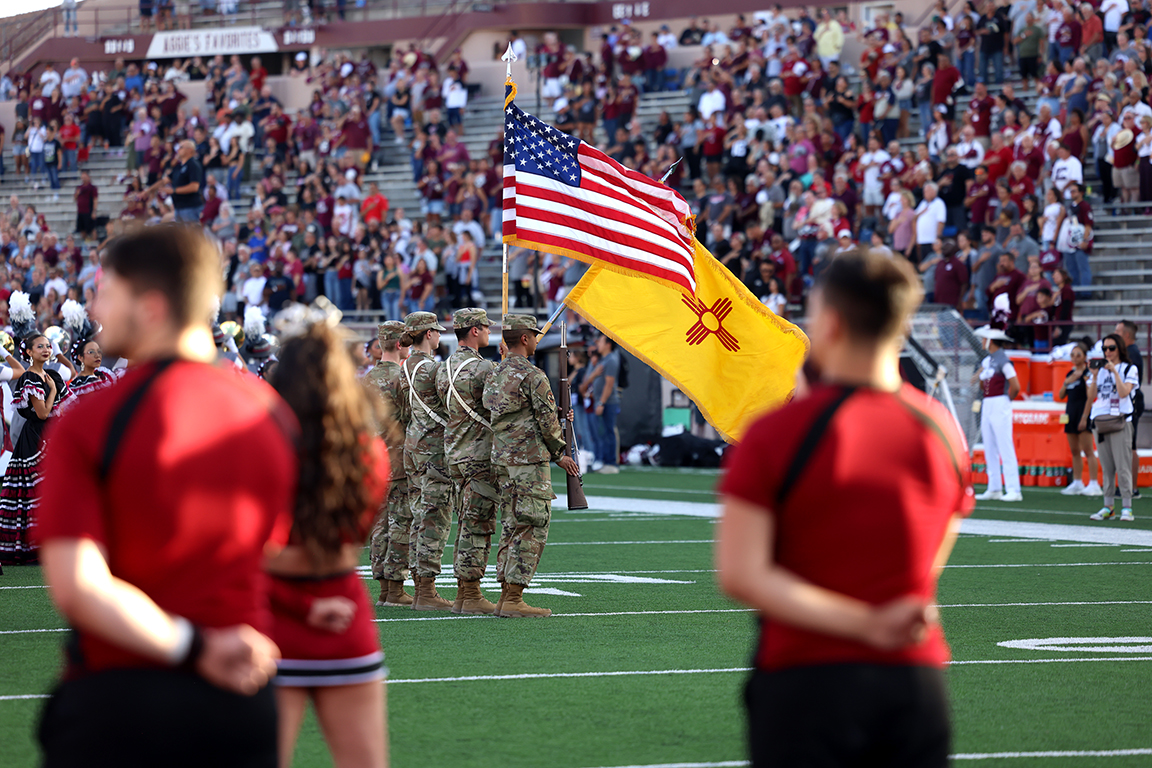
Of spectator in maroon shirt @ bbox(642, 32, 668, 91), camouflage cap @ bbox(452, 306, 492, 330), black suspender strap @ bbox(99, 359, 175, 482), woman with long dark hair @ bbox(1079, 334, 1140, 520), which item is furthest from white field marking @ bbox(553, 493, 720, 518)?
spectator in maroon shirt @ bbox(642, 32, 668, 91)

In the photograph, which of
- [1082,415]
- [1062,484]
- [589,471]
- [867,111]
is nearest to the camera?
[1082,415]

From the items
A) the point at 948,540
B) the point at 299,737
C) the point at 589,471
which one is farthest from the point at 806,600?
the point at 589,471

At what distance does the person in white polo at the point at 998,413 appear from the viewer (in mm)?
18328

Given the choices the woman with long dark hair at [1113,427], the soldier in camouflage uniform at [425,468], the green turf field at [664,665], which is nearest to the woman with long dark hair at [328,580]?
the green turf field at [664,665]

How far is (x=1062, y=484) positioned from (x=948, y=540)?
17864mm

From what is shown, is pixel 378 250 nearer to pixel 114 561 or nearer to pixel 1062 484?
pixel 1062 484

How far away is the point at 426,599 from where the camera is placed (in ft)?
35.3

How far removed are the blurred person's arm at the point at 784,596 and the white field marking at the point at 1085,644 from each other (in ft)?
20.1

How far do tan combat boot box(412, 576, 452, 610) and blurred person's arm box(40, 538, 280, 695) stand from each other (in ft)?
25.3

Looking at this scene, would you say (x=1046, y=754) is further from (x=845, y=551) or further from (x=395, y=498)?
(x=395, y=498)

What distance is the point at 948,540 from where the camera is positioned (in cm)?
349

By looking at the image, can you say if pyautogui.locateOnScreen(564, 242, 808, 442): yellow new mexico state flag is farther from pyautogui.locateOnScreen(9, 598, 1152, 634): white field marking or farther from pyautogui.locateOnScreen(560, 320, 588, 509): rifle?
pyautogui.locateOnScreen(9, 598, 1152, 634): white field marking

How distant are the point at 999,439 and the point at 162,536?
54.1 ft

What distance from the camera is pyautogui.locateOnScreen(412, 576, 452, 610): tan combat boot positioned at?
10.7 m
